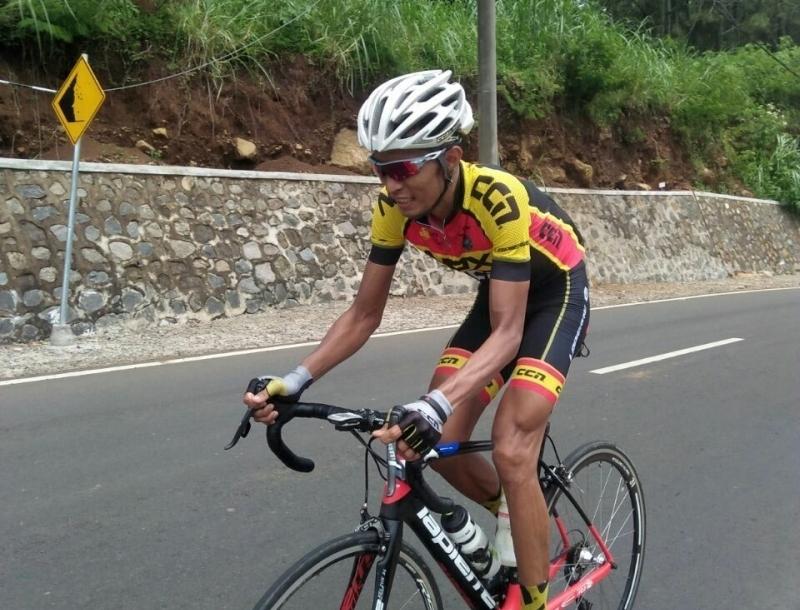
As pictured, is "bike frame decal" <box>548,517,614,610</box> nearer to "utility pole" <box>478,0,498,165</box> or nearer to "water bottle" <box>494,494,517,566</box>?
"water bottle" <box>494,494,517,566</box>

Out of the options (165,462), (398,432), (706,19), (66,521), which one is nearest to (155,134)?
(165,462)

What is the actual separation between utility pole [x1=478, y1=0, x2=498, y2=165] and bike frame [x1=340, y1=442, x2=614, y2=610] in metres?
12.1

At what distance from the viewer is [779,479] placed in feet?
16.3

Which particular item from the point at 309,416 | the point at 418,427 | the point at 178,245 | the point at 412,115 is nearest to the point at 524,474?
the point at 418,427

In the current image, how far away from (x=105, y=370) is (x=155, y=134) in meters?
6.42

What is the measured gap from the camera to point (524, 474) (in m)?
2.58

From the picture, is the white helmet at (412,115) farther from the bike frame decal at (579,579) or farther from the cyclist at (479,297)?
the bike frame decal at (579,579)

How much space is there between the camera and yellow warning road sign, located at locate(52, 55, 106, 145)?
31.2 feet

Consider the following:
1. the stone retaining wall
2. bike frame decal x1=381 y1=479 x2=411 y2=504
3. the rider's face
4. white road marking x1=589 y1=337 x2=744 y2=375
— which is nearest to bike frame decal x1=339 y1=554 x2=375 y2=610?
bike frame decal x1=381 y1=479 x2=411 y2=504

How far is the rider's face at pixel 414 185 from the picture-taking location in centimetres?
239

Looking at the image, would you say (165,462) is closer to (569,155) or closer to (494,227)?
(494,227)

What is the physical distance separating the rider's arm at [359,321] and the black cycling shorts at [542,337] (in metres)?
0.31

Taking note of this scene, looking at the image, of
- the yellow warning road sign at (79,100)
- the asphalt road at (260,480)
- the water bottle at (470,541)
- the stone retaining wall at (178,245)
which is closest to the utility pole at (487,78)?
the stone retaining wall at (178,245)

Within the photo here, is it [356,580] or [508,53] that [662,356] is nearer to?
[356,580]
